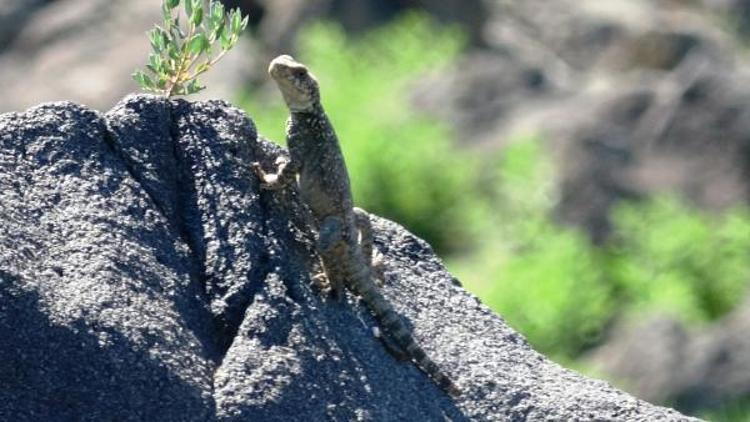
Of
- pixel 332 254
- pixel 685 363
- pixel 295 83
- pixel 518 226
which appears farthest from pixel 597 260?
pixel 332 254

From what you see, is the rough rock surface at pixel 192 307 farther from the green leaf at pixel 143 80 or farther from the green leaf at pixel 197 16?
the green leaf at pixel 197 16

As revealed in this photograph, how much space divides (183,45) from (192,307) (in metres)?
0.83

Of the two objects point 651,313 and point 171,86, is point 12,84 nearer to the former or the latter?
point 651,313

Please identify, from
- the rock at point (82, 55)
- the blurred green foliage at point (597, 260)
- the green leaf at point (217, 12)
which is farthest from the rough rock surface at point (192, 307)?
the rock at point (82, 55)

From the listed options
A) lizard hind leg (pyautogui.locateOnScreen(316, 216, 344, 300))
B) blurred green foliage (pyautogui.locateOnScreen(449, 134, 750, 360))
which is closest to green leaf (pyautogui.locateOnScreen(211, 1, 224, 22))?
lizard hind leg (pyautogui.locateOnScreen(316, 216, 344, 300))

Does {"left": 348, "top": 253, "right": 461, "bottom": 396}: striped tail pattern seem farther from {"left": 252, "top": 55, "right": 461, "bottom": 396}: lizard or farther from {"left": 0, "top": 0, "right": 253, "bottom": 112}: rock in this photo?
{"left": 0, "top": 0, "right": 253, "bottom": 112}: rock

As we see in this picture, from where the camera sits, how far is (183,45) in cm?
552

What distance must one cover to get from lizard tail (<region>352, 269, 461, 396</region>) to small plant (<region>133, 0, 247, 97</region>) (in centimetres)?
72

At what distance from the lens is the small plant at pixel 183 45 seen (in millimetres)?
5500

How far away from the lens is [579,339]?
46.2 feet

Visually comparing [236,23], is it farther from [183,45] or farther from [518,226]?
[518,226]

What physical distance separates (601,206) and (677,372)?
3.77m

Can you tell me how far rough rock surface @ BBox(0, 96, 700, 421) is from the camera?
4.83 metres

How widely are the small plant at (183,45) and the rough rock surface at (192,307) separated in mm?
91
